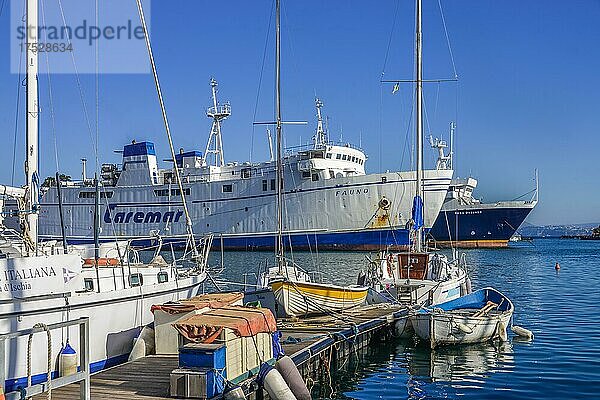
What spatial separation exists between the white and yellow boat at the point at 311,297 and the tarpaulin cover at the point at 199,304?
13.1ft

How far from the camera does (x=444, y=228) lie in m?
76.1

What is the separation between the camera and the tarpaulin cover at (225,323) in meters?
10.6

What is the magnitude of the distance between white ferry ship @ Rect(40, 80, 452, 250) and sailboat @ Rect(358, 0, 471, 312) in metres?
30.1

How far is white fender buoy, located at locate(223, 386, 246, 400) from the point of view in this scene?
10.0m

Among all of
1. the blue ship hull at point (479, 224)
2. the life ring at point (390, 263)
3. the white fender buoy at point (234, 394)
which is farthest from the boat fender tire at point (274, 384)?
the blue ship hull at point (479, 224)

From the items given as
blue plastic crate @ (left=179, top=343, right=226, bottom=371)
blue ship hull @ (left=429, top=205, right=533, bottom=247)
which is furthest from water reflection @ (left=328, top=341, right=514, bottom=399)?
blue ship hull @ (left=429, top=205, right=533, bottom=247)

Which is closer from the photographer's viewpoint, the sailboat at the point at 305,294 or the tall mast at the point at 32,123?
the tall mast at the point at 32,123

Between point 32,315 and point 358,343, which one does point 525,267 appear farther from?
point 32,315

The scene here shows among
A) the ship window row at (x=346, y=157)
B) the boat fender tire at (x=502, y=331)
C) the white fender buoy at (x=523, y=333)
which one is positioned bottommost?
the white fender buoy at (x=523, y=333)

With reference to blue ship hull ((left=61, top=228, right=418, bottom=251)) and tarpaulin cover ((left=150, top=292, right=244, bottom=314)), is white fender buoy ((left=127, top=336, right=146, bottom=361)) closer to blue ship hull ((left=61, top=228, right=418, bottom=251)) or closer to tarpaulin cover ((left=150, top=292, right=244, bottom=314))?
tarpaulin cover ((left=150, top=292, right=244, bottom=314))

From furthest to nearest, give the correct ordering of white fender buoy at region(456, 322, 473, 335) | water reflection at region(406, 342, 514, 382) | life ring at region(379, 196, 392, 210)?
life ring at region(379, 196, 392, 210), white fender buoy at region(456, 322, 473, 335), water reflection at region(406, 342, 514, 382)

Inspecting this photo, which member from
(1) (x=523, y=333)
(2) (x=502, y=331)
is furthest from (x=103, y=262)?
(1) (x=523, y=333)

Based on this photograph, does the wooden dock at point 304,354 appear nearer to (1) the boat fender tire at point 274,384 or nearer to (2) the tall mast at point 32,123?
(1) the boat fender tire at point 274,384

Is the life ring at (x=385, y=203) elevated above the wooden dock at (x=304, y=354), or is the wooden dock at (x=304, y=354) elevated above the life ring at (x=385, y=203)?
the life ring at (x=385, y=203)
